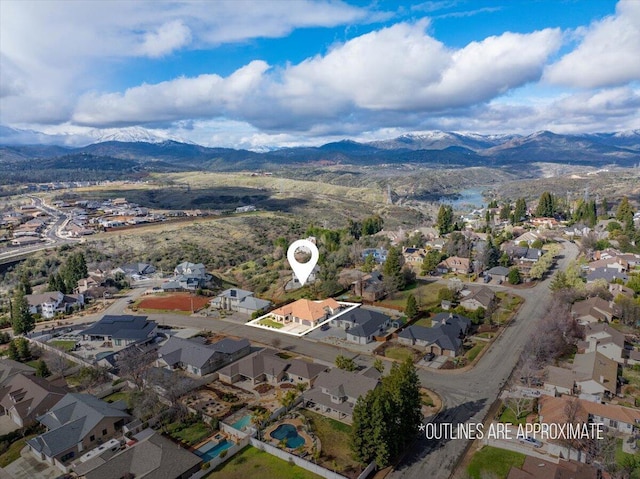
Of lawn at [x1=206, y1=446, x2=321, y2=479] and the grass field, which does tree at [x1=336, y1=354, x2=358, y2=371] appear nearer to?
the grass field

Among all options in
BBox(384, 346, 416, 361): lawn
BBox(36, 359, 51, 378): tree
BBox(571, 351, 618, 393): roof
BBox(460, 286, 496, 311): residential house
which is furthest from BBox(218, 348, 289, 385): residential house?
BBox(460, 286, 496, 311): residential house

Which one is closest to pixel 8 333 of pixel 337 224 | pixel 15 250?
pixel 15 250

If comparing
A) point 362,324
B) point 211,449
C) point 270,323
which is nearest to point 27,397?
point 211,449

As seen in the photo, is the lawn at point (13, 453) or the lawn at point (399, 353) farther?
the lawn at point (399, 353)

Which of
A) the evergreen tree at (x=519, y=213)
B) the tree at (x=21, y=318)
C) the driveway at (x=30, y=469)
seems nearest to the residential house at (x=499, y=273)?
the evergreen tree at (x=519, y=213)

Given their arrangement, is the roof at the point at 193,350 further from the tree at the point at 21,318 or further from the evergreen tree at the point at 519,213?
the evergreen tree at the point at 519,213

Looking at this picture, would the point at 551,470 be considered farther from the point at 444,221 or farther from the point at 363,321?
the point at 444,221
